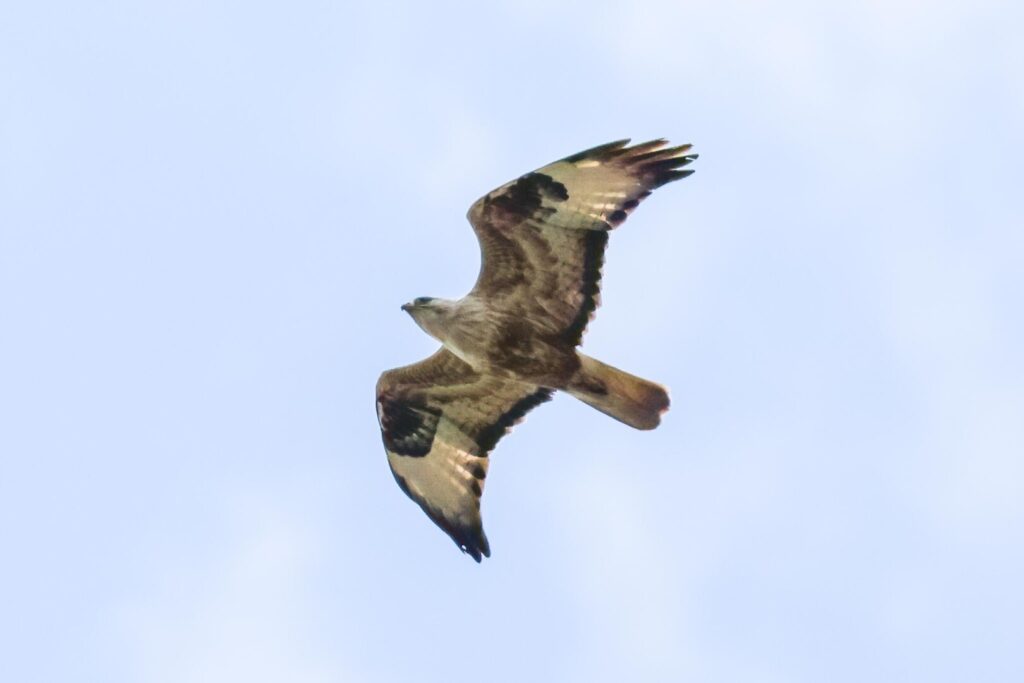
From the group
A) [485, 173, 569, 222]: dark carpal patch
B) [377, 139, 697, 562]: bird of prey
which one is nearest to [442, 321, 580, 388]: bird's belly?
[377, 139, 697, 562]: bird of prey

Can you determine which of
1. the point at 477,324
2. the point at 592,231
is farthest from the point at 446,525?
the point at 592,231

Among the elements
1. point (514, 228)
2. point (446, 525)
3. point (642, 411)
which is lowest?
point (446, 525)

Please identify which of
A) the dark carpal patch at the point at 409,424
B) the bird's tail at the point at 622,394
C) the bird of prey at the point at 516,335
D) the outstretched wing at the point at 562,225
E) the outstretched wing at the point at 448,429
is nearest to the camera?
the outstretched wing at the point at 562,225

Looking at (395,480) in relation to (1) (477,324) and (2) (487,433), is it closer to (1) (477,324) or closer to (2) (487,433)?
(2) (487,433)

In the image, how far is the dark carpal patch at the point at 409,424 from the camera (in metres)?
14.4

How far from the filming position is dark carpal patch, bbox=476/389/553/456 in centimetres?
1422

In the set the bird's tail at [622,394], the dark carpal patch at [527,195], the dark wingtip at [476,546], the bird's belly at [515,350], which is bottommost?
the dark wingtip at [476,546]

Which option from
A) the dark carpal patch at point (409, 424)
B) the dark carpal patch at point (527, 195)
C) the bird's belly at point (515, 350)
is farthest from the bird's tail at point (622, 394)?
the dark carpal patch at point (409, 424)

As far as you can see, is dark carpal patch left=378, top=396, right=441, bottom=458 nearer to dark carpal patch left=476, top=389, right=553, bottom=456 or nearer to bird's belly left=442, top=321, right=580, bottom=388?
dark carpal patch left=476, top=389, right=553, bottom=456

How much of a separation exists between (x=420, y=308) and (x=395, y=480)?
1746mm

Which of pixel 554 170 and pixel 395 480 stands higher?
pixel 554 170

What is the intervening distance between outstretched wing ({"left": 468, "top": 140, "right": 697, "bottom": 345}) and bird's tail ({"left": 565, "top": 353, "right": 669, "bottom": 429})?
11.9 inches

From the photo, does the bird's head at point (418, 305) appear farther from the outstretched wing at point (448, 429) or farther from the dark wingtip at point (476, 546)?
the dark wingtip at point (476, 546)

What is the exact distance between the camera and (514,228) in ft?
43.4
